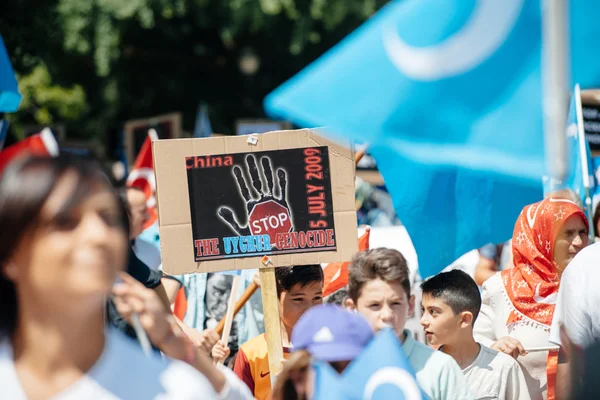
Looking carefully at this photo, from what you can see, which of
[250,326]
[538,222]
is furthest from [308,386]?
[250,326]

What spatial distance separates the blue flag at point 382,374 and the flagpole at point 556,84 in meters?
0.67

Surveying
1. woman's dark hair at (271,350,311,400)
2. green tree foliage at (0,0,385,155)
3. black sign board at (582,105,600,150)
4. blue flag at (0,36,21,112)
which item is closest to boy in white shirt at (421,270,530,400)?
woman's dark hair at (271,350,311,400)

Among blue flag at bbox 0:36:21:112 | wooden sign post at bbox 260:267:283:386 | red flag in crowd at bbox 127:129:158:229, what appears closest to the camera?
wooden sign post at bbox 260:267:283:386

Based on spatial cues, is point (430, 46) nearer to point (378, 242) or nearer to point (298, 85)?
point (298, 85)

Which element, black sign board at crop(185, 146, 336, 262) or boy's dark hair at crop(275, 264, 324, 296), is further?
boy's dark hair at crop(275, 264, 324, 296)

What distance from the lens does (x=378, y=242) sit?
642 cm

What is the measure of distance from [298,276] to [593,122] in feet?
15.2

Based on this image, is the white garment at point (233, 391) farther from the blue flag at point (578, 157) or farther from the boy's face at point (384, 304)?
the blue flag at point (578, 157)

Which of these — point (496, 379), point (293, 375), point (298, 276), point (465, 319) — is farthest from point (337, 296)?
point (293, 375)

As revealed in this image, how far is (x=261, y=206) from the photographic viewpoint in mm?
4547

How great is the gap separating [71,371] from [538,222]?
10.9ft

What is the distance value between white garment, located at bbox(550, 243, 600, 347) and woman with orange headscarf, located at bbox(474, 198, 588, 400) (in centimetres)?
83

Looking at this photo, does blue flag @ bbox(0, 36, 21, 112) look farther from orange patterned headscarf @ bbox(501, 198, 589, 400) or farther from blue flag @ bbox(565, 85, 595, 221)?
blue flag @ bbox(565, 85, 595, 221)

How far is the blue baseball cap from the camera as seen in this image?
115 inches
